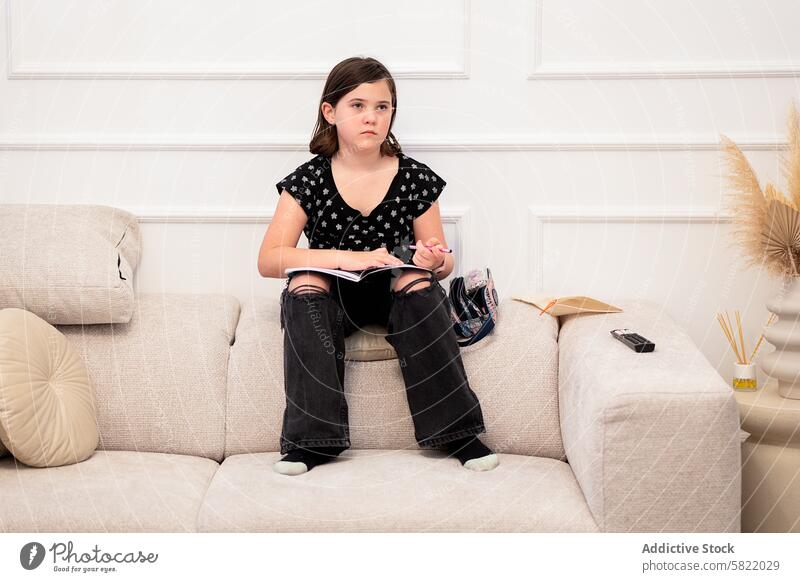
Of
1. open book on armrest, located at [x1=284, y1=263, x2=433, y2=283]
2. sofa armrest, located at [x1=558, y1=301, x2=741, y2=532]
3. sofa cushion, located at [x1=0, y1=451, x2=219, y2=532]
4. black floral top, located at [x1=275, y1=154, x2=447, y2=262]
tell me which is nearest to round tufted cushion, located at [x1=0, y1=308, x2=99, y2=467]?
sofa cushion, located at [x1=0, y1=451, x2=219, y2=532]

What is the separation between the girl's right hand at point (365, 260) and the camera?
2.05 m

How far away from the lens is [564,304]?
2.24 meters

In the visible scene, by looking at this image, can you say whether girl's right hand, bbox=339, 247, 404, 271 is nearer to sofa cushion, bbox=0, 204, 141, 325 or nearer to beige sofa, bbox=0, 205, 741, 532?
beige sofa, bbox=0, 205, 741, 532

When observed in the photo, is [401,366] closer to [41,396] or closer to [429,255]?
[429,255]

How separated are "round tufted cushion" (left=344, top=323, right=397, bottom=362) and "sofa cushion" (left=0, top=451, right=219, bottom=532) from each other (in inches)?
16.8

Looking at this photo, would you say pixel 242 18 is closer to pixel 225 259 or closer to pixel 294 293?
pixel 225 259

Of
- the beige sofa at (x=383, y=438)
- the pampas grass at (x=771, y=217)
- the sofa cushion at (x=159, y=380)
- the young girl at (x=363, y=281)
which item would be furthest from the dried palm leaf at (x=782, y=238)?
the sofa cushion at (x=159, y=380)

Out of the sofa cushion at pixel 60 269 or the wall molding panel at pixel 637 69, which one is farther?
the wall molding panel at pixel 637 69

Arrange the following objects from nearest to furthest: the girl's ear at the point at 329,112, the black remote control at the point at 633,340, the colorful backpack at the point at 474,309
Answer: the black remote control at the point at 633,340 < the colorful backpack at the point at 474,309 < the girl's ear at the point at 329,112

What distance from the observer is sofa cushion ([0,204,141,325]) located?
2111mm

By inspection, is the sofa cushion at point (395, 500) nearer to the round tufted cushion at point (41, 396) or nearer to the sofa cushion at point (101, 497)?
the sofa cushion at point (101, 497)

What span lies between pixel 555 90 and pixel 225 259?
104cm

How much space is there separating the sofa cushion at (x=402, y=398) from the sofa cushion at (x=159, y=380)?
2.0 inches
